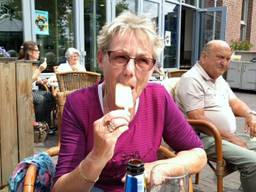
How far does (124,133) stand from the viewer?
60.4 inches

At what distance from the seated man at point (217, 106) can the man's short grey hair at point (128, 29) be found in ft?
4.28

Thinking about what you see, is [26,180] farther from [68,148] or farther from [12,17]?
[12,17]

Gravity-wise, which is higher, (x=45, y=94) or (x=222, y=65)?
(x=222, y=65)

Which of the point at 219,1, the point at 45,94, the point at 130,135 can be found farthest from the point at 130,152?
the point at 219,1

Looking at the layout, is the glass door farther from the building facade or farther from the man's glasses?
the man's glasses

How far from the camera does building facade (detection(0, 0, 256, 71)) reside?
5703mm

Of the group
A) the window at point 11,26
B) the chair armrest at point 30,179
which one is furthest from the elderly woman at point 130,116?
the window at point 11,26

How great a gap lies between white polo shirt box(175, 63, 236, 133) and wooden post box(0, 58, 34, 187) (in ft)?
4.44

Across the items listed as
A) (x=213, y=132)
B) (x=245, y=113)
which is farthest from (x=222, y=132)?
(x=245, y=113)

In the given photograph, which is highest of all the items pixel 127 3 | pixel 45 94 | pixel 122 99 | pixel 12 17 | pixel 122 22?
pixel 127 3

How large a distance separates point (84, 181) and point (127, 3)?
751cm

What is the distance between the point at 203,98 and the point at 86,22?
16.2 feet

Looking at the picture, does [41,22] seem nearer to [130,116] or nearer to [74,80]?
[74,80]

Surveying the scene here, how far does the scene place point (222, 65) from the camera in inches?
116
